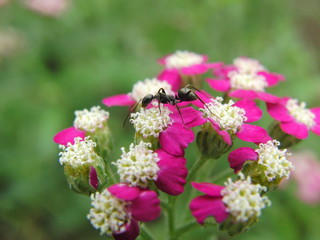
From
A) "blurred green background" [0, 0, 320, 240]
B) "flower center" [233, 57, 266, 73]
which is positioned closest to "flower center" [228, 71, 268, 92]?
"flower center" [233, 57, 266, 73]

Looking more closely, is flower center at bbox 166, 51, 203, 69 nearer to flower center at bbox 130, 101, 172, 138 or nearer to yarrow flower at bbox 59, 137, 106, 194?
flower center at bbox 130, 101, 172, 138

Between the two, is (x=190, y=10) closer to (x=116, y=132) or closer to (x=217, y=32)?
(x=217, y=32)

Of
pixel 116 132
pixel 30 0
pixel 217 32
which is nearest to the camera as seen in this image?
pixel 116 132

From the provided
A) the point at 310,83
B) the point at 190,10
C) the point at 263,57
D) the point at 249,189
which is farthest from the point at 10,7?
the point at 249,189

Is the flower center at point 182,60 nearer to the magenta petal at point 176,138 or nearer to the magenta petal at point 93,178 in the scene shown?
the magenta petal at point 176,138

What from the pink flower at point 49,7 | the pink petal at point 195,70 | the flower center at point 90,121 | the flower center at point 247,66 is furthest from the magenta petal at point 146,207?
the pink flower at point 49,7

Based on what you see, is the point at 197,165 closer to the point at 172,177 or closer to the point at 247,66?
the point at 172,177

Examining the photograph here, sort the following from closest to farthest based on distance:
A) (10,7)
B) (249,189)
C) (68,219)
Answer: (249,189)
(68,219)
(10,7)
